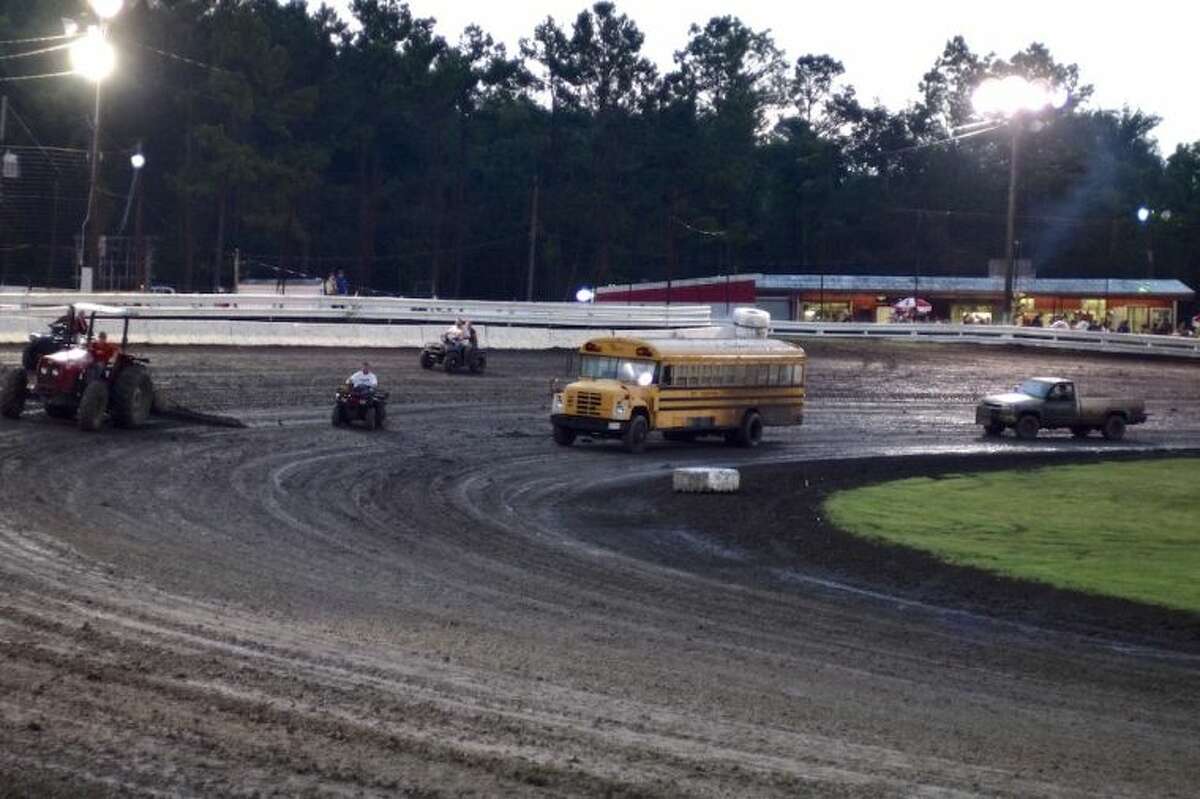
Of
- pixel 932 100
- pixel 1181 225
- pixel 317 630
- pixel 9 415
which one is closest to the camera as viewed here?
pixel 317 630

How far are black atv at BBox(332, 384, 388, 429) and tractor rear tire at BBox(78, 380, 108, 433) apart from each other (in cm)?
599

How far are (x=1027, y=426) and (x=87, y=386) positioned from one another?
23.5 meters

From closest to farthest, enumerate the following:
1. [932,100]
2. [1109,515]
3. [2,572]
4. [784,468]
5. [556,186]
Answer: [2,572] < [1109,515] < [784,468] < [556,186] < [932,100]

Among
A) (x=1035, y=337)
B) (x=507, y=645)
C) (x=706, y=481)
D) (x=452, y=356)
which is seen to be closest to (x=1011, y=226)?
(x=1035, y=337)

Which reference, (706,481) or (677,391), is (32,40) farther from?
(706,481)

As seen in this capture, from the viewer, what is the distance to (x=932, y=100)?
14512 centimetres

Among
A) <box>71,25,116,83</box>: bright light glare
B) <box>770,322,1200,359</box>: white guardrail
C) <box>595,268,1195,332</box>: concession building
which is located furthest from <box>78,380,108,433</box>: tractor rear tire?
<box>595,268,1195,332</box>: concession building

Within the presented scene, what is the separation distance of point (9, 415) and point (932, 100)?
124489 millimetres

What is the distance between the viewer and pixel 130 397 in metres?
29.3

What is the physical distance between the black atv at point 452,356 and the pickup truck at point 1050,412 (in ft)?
43.0

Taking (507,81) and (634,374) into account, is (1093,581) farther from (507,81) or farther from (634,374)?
(507,81)

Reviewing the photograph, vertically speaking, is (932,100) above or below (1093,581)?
above

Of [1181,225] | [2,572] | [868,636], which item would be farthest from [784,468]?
[1181,225]

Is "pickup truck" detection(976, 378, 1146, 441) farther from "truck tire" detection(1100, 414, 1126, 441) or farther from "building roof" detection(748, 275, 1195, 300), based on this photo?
"building roof" detection(748, 275, 1195, 300)
